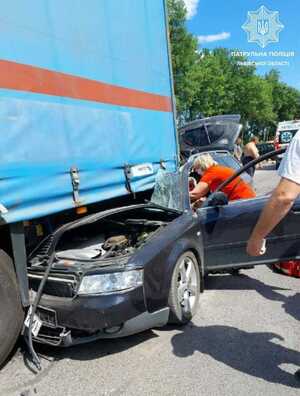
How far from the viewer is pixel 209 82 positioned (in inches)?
1331

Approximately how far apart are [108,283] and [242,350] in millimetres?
1187

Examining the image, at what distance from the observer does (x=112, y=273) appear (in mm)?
3059

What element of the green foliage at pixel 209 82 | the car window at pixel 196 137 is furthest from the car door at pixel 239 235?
the green foliage at pixel 209 82

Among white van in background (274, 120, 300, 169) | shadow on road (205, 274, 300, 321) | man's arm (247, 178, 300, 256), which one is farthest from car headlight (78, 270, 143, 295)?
white van in background (274, 120, 300, 169)

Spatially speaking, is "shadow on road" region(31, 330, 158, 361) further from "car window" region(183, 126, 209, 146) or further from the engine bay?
"car window" region(183, 126, 209, 146)

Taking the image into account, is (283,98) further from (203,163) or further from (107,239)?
(107,239)

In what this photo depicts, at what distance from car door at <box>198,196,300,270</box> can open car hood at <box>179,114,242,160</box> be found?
6068 mm

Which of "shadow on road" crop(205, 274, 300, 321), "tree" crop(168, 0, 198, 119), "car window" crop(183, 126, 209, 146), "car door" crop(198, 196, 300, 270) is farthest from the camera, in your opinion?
"tree" crop(168, 0, 198, 119)

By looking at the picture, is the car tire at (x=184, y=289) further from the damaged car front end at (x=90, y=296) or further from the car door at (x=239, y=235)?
the car door at (x=239, y=235)

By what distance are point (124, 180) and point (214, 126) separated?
701 centimetres

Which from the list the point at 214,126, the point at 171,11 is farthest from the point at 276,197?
the point at 171,11

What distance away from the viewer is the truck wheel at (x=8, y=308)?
2.96 meters

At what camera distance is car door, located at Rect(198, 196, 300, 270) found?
14.0 feet

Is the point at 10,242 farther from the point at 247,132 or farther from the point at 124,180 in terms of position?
the point at 247,132
